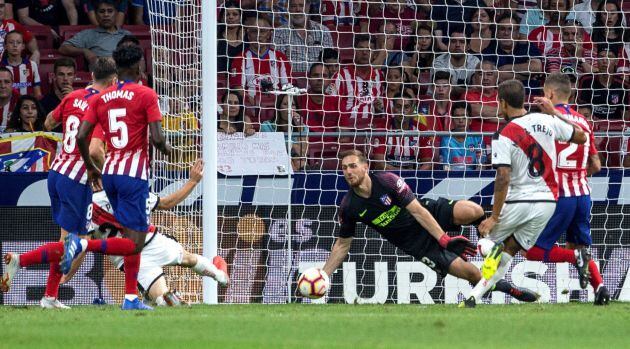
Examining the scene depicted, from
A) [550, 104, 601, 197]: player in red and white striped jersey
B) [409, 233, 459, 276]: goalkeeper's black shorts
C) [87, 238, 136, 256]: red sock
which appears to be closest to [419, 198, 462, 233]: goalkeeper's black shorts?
[409, 233, 459, 276]: goalkeeper's black shorts

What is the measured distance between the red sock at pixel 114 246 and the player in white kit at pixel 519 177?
9.00 feet

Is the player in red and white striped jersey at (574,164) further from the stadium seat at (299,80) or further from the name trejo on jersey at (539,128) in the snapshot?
the stadium seat at (299,80)

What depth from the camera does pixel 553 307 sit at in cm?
1045

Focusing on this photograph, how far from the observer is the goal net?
44.3 ft

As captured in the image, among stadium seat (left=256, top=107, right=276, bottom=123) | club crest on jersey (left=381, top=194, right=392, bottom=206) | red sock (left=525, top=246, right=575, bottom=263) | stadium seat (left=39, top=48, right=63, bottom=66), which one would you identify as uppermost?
stadium seat (left=39, top=48, right=63, bottom=66)

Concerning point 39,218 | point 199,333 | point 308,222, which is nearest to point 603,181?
point 308,222

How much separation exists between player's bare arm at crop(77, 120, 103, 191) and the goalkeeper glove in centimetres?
303

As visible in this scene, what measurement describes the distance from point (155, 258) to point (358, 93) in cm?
510

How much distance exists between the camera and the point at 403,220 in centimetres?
1162

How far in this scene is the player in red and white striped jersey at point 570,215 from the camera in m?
10.9

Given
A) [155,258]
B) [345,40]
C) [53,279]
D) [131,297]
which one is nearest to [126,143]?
[131,297]

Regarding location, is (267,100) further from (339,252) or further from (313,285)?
(313,285)

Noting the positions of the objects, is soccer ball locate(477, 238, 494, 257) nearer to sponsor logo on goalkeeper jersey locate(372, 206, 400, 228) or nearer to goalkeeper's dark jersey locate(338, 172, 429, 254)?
goalkeeper's dark jersey locate(338, 172, 429, 254)

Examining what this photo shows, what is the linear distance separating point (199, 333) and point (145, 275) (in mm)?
3692
